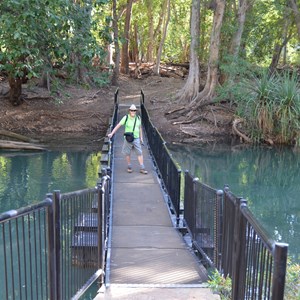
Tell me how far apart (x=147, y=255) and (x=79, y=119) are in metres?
16.2

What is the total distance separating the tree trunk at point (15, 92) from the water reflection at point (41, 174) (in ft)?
18.8

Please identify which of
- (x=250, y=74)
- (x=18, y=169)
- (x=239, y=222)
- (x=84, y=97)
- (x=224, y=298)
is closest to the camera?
(x=239, y=222)

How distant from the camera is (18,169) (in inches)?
559

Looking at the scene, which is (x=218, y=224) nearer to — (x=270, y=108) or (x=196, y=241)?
(x=196, y=241)

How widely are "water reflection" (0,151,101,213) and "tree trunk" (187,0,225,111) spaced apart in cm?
654

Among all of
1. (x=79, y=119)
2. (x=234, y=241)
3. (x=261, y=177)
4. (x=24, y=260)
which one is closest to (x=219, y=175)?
(x=261, y=177)

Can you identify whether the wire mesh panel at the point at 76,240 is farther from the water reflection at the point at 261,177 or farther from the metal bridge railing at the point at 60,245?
the water reflection at the point at 261,177

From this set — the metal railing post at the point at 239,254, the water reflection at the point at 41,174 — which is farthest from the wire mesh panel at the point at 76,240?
the water reflection at the point at 41,174

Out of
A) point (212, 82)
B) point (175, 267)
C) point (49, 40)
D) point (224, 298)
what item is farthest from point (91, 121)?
point (224, 298)

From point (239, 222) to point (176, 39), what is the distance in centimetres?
4008

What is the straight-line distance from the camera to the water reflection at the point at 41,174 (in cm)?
1147

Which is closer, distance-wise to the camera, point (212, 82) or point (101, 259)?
point (101, 259)

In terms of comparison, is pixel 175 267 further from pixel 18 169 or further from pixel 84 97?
pixel 84 97

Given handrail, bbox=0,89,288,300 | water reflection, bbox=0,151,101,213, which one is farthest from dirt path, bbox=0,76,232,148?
handrail, bbox=0,89,288,300
